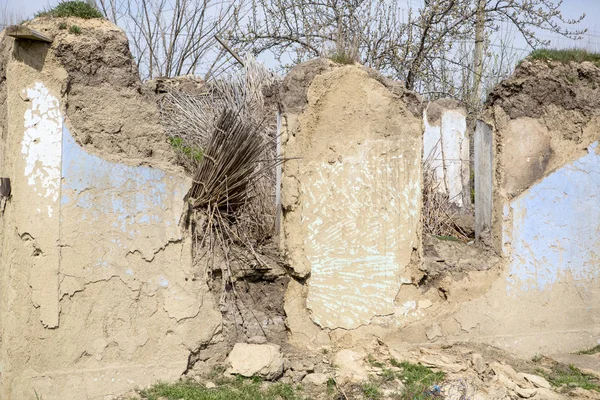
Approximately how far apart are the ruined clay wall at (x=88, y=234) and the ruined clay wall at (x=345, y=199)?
80cm

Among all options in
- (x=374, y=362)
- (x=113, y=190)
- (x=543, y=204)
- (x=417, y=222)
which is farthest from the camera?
(x=543, y=204)

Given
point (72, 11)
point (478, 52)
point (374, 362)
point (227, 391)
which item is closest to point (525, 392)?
point (374, 362)

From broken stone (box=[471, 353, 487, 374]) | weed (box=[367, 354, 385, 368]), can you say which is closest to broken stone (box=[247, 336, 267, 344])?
weed (box=[367, 354, 385, 368])

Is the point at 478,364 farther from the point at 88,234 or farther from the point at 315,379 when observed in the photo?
the point at 88,234

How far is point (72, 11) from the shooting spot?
4367 mm

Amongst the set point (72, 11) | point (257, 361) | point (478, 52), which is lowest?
point (257, 361)

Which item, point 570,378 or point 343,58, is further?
point 343,58

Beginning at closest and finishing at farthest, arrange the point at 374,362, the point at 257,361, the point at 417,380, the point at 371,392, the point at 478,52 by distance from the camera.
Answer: the point at 371,392 < the point at 257,361 < the point at 417,380 < the point at 374,362 < the point at 478,52

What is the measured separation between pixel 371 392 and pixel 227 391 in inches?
→ 36.4

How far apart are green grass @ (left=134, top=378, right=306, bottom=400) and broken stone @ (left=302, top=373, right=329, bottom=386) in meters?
0.13

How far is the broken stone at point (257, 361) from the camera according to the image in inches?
174

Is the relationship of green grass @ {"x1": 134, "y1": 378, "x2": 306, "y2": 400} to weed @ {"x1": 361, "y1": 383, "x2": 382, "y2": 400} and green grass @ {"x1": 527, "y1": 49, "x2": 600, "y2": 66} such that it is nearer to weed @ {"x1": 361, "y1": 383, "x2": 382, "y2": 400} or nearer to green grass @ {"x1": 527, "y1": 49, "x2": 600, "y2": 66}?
weed @ {"x1": 361, "y1": 383, "x2": 382, "y2": 400}

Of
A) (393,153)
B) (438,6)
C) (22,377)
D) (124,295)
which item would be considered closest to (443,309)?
(393,153)

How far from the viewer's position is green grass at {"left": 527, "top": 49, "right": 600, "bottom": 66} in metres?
5.69
